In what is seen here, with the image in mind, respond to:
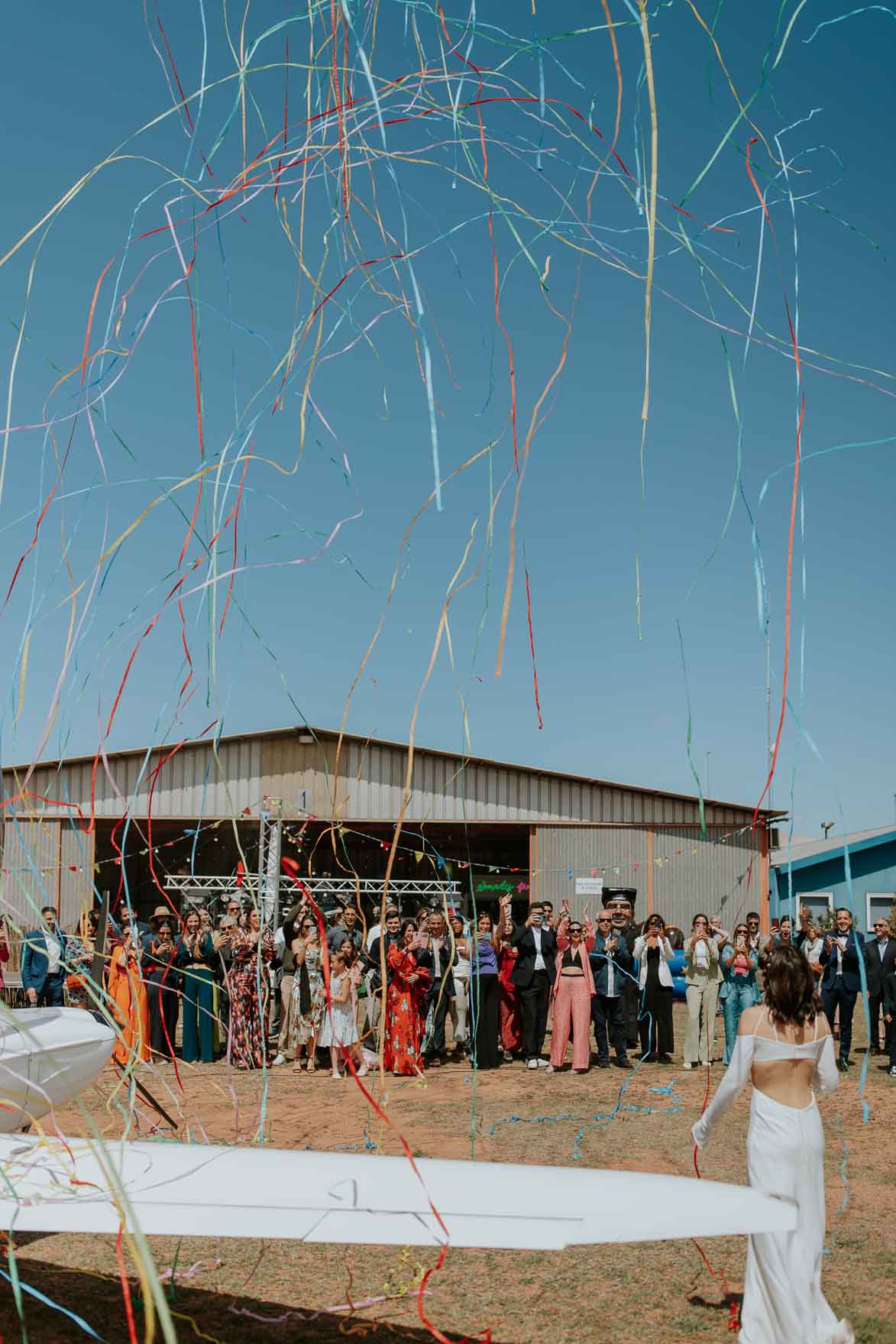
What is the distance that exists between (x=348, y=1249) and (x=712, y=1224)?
11.5 ft

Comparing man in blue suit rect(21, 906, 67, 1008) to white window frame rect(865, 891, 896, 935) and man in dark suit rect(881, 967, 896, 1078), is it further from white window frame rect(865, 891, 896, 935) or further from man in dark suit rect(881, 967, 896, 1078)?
white window frame rect(865, 891, 896, 935)

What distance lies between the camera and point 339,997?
12164 mm

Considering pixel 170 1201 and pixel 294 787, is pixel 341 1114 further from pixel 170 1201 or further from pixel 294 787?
pixel 294 787

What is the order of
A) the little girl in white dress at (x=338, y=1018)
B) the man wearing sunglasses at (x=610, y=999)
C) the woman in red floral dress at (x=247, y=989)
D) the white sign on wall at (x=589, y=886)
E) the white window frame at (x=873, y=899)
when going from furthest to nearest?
the white window frame at (x=873, y=899)
the white sign on wall at (x=589, y=886)
the man wearing sunglasses at (x=610, y=999)
the woman in red floral dress at (x=247, y=989)
the little girl in white dress at (x=338, y=1018)

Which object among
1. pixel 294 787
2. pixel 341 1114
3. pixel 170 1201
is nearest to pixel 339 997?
pixel 341 1114

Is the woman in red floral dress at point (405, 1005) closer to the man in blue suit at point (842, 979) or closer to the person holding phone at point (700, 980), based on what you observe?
the person holding phone at point (700, 980)

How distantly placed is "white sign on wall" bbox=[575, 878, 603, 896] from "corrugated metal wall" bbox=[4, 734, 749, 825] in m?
1.30

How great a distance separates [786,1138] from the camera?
4527mm

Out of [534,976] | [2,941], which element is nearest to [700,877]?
[534,976]

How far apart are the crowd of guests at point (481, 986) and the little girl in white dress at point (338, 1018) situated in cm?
2

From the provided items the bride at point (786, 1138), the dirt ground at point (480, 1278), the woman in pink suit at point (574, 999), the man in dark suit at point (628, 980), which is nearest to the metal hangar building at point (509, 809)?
the man in dark suit at point (628, 980)

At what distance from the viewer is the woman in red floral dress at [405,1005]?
12336mm

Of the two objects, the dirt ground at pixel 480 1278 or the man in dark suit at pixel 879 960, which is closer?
the dirt ground at pixel 480 1278

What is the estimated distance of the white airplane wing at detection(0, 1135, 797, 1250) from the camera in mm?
3197
